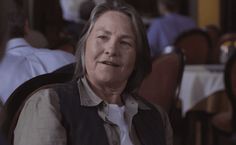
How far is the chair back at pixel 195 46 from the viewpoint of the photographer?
6012 millimetres

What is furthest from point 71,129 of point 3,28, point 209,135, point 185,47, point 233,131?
point 185,47

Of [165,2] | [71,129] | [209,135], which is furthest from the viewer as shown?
[165,2]

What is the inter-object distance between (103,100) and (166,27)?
4581 mm

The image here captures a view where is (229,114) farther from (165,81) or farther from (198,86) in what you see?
Result: (165,81)

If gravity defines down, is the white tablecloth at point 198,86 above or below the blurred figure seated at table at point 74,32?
below

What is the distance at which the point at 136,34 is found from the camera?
2.23 metres

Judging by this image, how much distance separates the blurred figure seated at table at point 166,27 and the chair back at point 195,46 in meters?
0.42

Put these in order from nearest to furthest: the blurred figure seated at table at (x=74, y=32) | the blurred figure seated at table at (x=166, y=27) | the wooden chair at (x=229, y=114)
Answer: the blurred figure seated at table at (x=74, y=32) → the wooden chair at (x=229, y=114) → the blurred figure seated at table at (x=166, y=27)

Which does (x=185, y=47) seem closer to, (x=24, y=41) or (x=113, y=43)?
(x=24, y=41)

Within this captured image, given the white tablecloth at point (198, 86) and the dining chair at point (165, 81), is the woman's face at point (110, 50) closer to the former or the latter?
the dining chair at point (165, 81)

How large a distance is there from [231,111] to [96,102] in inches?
99.5

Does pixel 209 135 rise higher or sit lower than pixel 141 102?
lower

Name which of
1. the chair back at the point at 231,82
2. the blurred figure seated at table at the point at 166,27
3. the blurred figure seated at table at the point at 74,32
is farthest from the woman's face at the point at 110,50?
the blurred figure seated at table at the point at 166,27

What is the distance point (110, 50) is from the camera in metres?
2.16
